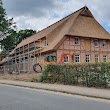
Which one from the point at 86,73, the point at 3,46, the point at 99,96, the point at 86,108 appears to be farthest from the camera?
the point at 3,46

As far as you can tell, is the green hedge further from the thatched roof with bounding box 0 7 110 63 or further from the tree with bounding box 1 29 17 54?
the tree with bounding box 1 29 17 54

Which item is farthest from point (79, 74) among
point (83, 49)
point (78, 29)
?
point (78, 29)

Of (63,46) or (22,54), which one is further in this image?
(22,54)

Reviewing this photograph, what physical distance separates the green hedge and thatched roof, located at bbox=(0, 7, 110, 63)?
15545 millimetres

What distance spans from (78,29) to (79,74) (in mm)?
22471

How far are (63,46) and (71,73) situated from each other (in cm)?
1884

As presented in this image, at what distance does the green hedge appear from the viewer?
16.3 meters

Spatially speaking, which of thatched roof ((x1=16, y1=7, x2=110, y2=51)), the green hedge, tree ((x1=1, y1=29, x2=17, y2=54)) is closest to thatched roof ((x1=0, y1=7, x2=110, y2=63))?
thatched roof ((x1=16, y1=7, x2=110, y2=51))

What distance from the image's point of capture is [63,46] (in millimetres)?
37875

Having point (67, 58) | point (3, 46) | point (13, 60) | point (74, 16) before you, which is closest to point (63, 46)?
point (67, 58)

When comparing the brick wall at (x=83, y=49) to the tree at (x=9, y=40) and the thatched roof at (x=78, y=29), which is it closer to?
the thatched roof at (x=78, y=29)

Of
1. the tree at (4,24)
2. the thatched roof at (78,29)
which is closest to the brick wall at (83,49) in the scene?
the thatched roof at (78,29)

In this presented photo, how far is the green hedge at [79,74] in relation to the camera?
53.6 feet

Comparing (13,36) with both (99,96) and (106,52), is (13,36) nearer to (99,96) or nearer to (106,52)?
(106,52)
